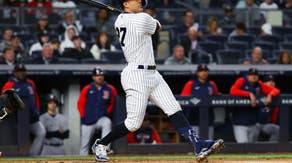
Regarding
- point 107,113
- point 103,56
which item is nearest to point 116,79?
point 103,56

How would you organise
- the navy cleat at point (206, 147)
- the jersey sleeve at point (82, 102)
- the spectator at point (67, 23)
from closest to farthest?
the navy cleat at point (206, 147) < the jersey sleeve at point (82, 102) < the spectator at point (67, 23)

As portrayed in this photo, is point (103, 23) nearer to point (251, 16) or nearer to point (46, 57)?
point (46, 57)

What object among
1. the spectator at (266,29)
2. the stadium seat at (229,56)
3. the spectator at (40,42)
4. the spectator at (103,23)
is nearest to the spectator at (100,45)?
the spectator at (103,23)

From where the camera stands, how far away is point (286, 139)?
1295cm

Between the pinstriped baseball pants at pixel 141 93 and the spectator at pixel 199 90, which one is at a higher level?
the pinstriped baseball pants at pixel 141 93

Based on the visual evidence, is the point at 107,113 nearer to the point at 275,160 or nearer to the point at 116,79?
the point at 116,79

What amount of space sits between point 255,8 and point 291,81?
192 cm

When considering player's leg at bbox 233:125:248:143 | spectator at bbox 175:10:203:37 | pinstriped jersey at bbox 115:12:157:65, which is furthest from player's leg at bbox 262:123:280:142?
pinstriped jersey at bbox 115:12:157:65

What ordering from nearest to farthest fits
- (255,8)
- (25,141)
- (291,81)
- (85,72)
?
(25,141) → (85,72) → (291,81) → (255,8)

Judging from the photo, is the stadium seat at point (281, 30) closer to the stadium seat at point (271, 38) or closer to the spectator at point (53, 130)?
the stadium seat at point (271, 38)

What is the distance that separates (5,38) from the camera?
14.3 metres

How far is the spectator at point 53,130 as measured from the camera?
12969 mm

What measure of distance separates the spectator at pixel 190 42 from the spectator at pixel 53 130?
2605mm

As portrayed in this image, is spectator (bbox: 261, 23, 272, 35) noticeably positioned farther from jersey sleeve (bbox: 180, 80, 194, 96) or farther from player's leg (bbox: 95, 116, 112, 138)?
player's leg (bbox: 95, 116, 112, 138)
